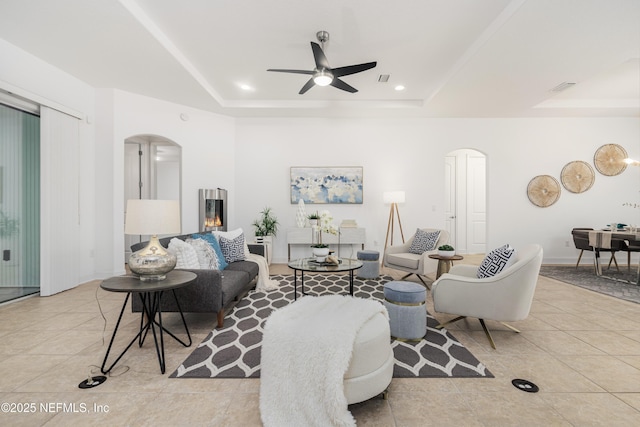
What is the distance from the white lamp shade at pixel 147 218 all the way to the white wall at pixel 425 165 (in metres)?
3.85

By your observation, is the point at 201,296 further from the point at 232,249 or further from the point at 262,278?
the point at 262,278

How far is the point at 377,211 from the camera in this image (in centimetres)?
595

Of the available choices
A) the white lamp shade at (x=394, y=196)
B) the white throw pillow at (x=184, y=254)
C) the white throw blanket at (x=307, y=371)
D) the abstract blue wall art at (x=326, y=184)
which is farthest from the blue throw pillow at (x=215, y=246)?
the white lamp shade at (x=394, y=196)

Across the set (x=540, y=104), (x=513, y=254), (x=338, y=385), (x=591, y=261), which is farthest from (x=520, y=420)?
(x=591, y=261)

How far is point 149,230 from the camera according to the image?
6.67 ft

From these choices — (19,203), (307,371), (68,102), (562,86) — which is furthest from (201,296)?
(562,86)

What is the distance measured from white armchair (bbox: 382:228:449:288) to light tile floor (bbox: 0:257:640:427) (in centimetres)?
118

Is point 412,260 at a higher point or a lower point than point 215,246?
lower

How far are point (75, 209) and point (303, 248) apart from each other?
3679 mm

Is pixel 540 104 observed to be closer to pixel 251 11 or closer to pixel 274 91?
pixel 274 91

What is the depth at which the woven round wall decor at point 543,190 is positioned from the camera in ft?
19.2

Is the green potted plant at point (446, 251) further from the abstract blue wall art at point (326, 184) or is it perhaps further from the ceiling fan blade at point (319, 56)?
the ceiling fan blade at point (319, 56)

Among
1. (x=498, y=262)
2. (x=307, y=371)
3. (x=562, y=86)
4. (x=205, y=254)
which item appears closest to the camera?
(x=307, y=371)

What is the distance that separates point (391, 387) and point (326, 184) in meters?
4.42
